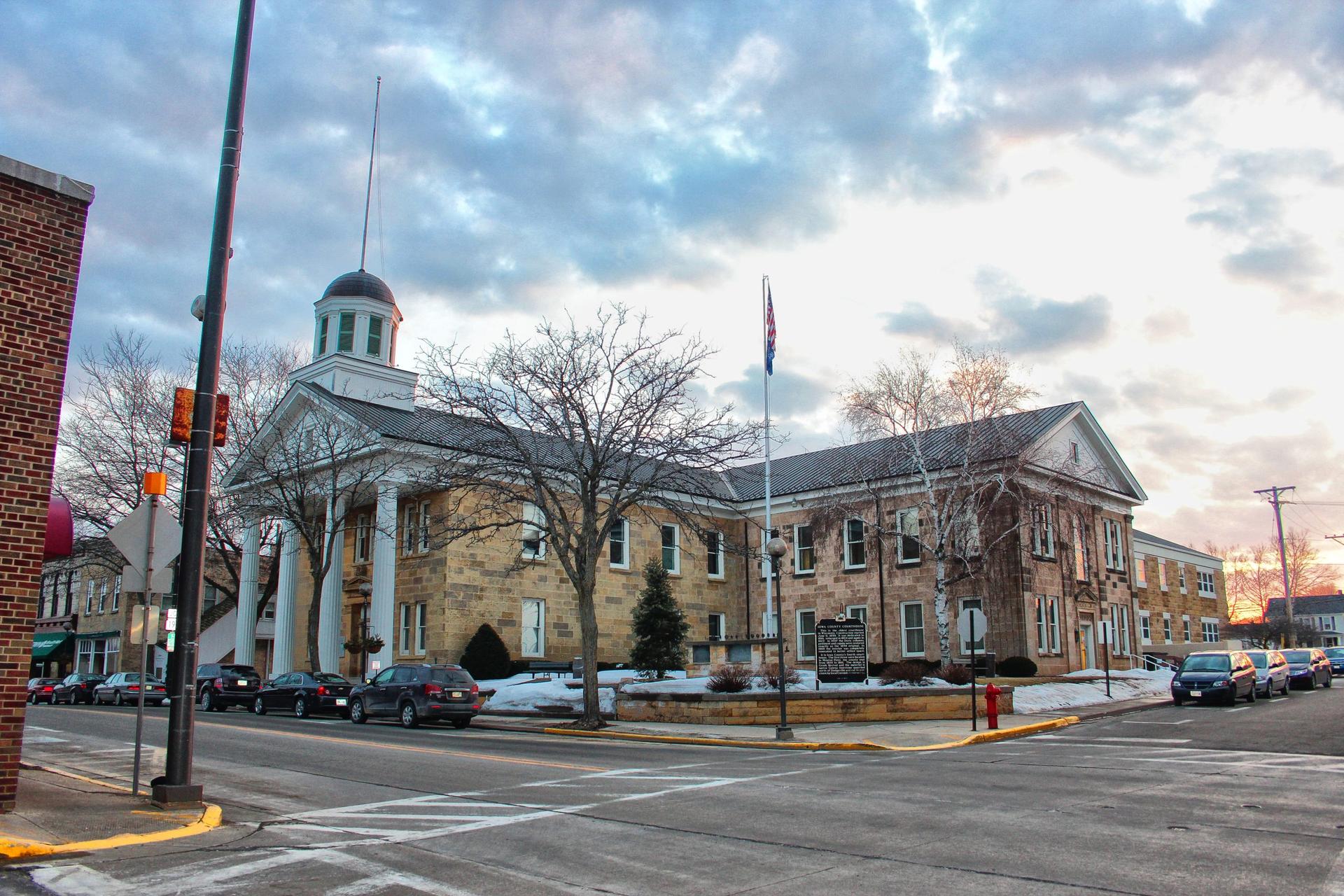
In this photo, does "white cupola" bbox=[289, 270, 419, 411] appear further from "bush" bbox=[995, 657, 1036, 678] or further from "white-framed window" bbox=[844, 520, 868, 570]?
"bush" bbox=[995, 657, 1036, 678]

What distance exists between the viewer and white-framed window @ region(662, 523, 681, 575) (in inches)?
1784

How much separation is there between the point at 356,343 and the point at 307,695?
18924 millimetres

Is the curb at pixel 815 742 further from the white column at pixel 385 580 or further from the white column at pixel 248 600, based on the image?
the white column at pixel 248 600

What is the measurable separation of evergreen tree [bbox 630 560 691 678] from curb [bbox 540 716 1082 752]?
806 centimetres

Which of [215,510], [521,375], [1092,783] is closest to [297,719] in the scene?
[521,375]

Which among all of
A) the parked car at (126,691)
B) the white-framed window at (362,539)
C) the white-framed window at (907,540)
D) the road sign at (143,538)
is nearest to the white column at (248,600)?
the parked car at (126,691)

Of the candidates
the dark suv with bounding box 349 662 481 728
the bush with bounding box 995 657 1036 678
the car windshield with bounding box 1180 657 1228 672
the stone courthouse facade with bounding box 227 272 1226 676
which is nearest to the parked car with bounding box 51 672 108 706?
the stone courthouse facade with bounding box 227 272 1226 676

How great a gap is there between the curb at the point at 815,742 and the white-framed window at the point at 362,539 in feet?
66.3

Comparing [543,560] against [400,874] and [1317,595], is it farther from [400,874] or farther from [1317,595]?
[1317,595]

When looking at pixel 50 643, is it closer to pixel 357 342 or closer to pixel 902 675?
pixel 357 342

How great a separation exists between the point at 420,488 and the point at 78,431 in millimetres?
16727

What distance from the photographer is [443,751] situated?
17.8 metres

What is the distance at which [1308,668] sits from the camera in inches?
1454

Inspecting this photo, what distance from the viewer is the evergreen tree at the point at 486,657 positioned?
35.6 metres
